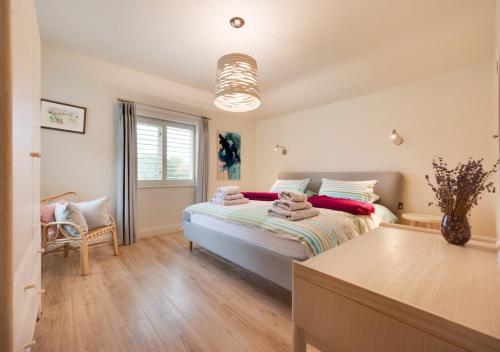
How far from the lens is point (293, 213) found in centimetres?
193

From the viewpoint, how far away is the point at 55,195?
263cm

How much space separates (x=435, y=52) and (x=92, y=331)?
4.14m

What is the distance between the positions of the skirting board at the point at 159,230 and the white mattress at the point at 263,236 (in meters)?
1.40

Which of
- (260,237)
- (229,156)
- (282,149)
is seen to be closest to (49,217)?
(260,237)

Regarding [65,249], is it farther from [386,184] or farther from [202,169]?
[386,184]

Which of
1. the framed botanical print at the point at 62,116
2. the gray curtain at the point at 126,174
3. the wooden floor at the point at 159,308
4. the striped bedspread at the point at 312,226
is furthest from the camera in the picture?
the gray curtain at the point at 126,174

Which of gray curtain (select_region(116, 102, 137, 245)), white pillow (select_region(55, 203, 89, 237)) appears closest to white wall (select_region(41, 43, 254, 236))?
gray curtain (select_region(116, 102, 137, 245))

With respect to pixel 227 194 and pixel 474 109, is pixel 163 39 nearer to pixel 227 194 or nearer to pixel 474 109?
pixel 227 194

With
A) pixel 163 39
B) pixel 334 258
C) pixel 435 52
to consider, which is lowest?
pixel 334 258

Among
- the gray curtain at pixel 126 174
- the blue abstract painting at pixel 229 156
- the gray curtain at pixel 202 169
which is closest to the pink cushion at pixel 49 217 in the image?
the gray curtain at pixel 126 174

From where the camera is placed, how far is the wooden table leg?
800 millimetres

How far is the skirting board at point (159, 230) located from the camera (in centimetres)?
350

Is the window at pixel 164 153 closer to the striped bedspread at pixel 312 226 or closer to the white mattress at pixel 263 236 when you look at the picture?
the white mattress at pixel 263 236

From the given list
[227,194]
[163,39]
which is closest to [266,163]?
[227,194]
